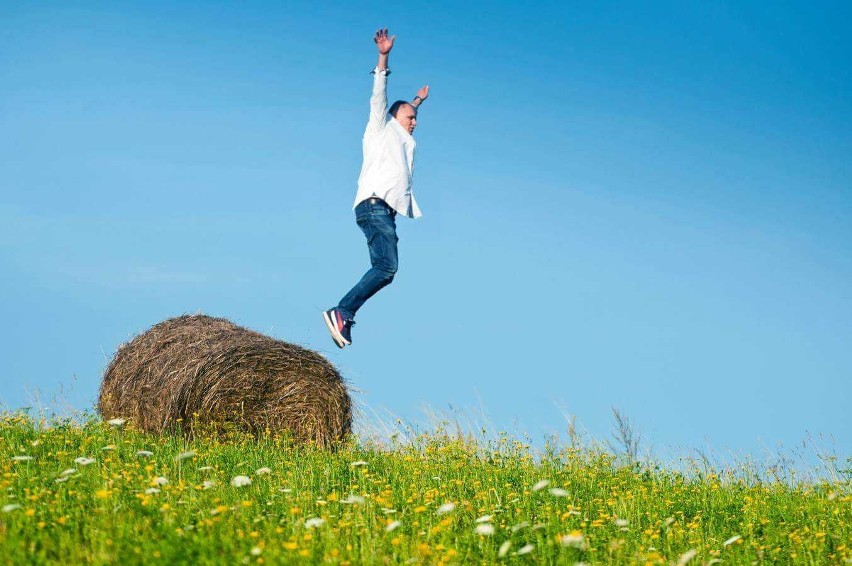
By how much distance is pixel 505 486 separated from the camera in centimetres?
828

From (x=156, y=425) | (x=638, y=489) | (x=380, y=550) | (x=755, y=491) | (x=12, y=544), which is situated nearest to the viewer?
(x=12, y=544)

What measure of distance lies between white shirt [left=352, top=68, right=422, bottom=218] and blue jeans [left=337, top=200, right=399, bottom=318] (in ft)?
0.48

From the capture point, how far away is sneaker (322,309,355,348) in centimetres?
998

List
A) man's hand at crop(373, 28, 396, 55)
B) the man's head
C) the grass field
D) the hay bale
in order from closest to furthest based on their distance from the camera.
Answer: the grass field < man's hand at crop(373, 28, 396, 55) < the man's head < the hay bale

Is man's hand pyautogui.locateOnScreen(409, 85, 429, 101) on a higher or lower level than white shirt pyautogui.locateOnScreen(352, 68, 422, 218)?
higher

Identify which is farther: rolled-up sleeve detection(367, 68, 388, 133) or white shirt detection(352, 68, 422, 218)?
white shirt detection(352, 68, 422, 218)

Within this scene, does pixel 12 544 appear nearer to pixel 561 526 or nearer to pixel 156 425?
pixel 561 526

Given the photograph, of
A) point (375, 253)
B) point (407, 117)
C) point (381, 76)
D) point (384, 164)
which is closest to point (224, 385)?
point (375, 253)

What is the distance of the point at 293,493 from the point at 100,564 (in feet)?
9.63

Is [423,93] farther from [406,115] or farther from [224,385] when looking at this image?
[224,385]

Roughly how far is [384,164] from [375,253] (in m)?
1.06

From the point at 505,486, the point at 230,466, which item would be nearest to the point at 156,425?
the point at 230,466

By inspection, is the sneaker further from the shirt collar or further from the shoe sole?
the shirt collar

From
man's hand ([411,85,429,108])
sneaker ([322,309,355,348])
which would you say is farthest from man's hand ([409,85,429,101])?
sneaker ([322,309,355,348])
